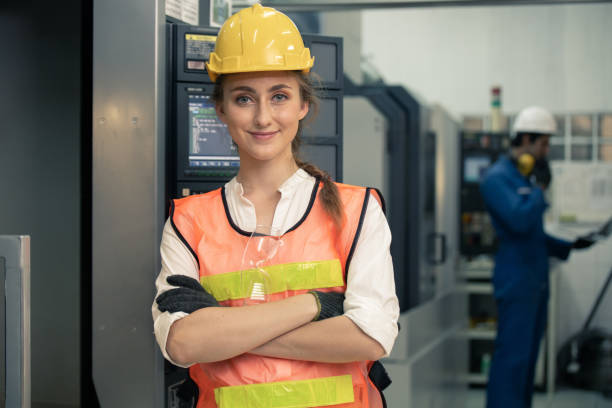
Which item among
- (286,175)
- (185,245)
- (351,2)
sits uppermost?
(351,2)

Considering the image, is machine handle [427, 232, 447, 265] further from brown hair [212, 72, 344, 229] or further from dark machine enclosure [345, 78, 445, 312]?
brown hair [212, 72, 344, 229]

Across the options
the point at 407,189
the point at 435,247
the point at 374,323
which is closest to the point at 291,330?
the point at 374,323

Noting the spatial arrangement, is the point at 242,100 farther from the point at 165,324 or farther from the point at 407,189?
the point at 407,189

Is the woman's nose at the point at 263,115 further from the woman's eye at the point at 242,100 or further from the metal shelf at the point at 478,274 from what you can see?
the metal shelf at the point at 478,274

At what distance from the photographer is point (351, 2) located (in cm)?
253

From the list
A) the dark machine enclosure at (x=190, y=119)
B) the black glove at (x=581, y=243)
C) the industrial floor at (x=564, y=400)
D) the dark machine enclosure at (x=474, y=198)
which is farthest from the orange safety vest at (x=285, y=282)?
the industrial floor at (x=564, y=400)

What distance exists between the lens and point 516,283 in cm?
343

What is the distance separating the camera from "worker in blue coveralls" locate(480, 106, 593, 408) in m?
3.42

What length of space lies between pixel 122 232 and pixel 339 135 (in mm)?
636

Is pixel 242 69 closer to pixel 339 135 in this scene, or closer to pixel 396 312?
pixel 396 312

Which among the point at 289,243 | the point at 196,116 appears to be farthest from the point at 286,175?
the point at 196,116

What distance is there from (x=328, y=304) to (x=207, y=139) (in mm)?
775

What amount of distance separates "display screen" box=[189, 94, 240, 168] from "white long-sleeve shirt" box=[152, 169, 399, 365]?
0.45 meters

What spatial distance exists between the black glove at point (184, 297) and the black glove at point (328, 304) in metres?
0.19
